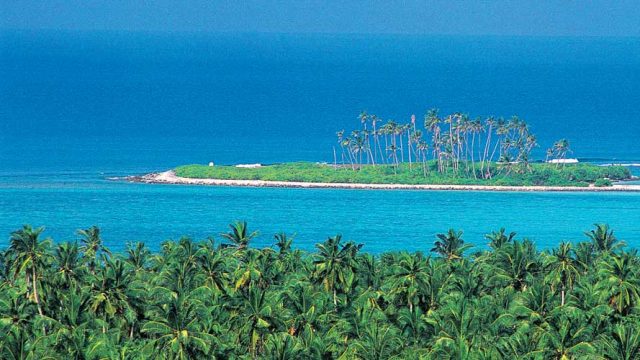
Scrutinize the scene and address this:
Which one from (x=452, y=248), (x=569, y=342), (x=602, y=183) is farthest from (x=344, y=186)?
(x=569, y=342)

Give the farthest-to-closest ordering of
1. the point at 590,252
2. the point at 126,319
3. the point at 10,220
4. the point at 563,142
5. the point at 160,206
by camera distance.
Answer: the point at 563,142 → the point at 160,206 → the point at 10,220 → the point at 590,252 → the point at 126,319

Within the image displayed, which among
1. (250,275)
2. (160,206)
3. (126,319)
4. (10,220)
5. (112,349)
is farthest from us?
(160,206)

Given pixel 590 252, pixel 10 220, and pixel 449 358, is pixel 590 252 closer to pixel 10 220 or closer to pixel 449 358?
pixel 449 358

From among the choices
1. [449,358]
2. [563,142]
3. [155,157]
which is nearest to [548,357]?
[449,358]

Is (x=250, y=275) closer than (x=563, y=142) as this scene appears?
Yes

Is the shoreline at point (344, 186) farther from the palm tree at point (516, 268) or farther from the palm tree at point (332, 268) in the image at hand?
the palm tree at point (332, 268)

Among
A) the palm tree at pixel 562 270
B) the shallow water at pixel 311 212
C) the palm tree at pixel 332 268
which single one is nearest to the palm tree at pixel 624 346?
the palm tree at pixel 562 270
